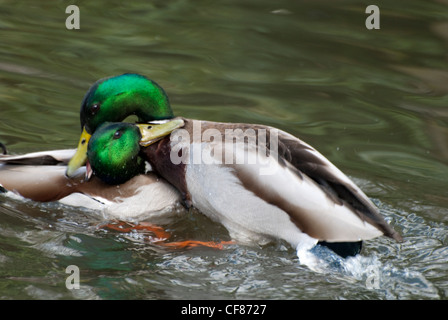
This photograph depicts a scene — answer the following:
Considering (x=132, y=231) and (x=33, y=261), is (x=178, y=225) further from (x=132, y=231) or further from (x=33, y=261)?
(x=33, y=261)

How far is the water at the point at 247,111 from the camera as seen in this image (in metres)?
4.82

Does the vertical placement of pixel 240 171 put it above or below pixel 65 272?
above

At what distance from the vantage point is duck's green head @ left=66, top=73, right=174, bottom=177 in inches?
233

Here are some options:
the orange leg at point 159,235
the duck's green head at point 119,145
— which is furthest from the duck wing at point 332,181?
the duck's green head at point 119,145

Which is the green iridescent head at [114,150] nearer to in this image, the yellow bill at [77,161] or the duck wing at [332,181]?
the yellow bill at [77,161]

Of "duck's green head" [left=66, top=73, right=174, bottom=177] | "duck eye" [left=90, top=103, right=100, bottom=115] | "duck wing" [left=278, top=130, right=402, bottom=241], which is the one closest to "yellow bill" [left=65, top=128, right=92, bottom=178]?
"duck's green head" [left=66, top=73, right=174, bottom=177]

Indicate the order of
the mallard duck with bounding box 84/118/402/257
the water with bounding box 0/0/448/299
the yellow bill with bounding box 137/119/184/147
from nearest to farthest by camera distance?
the water with bounding box 0/0/448/299, the mallard duck with bounding box 84/118/402/257, the yellow bill with bounding box 137/119/184/147

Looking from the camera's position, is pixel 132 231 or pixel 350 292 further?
pixel 132 231

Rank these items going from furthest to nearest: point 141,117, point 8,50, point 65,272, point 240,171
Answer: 1. point 8,50
2. point 141,117
3. point 240,171
4. point 65,272

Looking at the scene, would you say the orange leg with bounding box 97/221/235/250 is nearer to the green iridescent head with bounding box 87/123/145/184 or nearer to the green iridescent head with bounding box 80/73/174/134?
the green iridescent head with bounding box 87/123/145/184

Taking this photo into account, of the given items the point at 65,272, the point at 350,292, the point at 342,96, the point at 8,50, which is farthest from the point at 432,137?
the point at 8,50

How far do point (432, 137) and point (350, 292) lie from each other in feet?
9.79

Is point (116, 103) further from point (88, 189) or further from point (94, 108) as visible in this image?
point (88, 189)

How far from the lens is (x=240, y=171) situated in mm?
5105
